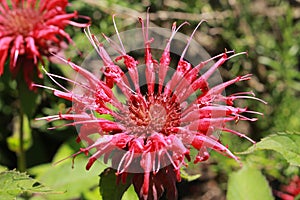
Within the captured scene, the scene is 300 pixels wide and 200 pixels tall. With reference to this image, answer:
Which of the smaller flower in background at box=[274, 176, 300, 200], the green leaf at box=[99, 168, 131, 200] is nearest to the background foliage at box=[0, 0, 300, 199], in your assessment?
the smaller flower in background at box=[274, 176, 300, 200]

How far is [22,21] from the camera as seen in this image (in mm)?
1650

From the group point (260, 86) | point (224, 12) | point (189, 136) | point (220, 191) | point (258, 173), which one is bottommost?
point (220, 191)

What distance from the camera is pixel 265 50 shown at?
235 centimetres

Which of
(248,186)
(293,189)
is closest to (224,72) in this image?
(293,189)

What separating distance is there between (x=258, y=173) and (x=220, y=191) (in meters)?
1.17

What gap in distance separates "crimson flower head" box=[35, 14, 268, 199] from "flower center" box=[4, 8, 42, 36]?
0.48 meters

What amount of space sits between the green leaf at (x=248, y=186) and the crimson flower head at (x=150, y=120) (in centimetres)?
17

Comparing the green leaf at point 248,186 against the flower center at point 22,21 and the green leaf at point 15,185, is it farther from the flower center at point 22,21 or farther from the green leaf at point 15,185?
the flower center at point 22,21

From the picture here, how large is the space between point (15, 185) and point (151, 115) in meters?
0.32

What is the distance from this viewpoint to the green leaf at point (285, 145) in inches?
39.3

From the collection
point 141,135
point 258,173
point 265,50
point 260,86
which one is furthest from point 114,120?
point 260,86

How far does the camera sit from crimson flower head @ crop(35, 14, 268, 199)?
0.98 meters

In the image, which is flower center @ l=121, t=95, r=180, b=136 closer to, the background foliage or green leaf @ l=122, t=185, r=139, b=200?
green leaf @ l=122, t=185, r=139, b=200

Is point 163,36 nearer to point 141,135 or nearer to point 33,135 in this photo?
point 33,135
